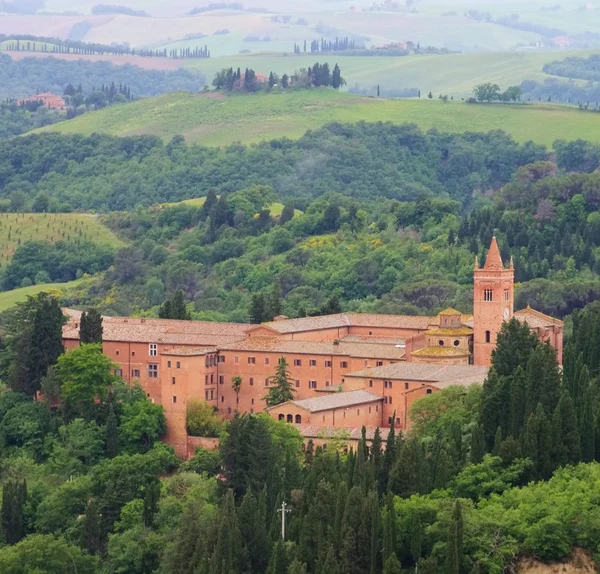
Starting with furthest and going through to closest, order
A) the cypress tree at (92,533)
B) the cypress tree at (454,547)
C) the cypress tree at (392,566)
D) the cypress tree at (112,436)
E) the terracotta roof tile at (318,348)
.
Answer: the terracotta roof tile at (318,348), the cypress tree at (112,436), the cypress tree at (92,533), the cypress tree at (392,566), the cypress tree at (454,547)

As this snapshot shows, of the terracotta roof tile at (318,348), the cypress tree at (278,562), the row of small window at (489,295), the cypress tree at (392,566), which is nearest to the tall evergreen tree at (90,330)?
the terracotta roof tile at (318,348)

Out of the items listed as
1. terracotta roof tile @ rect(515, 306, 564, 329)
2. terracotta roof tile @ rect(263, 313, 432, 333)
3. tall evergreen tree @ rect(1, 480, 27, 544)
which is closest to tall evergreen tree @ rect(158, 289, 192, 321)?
terracotta roof tile @ rect(263, 313, 432, 333)

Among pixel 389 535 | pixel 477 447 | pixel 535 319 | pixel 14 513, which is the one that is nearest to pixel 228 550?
pixel 389 535

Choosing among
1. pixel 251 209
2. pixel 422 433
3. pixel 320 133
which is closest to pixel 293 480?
pixel 422 433

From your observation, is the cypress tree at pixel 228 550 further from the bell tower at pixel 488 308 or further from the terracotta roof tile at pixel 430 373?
the bell tower at pixel 488 308

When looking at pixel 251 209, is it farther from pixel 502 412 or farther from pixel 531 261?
pixel 502 412

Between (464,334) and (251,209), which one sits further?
(251,209)

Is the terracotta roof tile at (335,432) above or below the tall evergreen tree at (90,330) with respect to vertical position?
below
